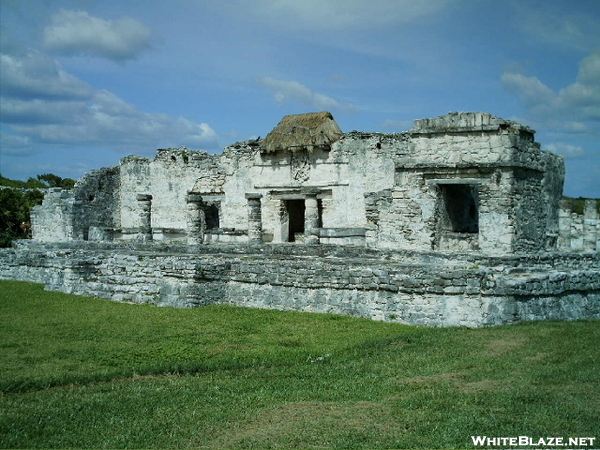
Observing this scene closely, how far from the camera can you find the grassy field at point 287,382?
4.41 meters

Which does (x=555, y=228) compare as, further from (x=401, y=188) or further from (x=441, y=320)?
(x=441, y=320)

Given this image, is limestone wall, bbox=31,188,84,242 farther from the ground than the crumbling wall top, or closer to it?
closer to it

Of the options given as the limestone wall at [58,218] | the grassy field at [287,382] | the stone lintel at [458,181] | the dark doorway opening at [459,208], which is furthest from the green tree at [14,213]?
the grassy field at [287,382]

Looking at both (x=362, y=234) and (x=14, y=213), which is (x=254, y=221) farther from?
(x=14, y=213)

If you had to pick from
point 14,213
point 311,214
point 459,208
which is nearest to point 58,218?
point 14,213

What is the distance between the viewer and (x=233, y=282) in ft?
34.5

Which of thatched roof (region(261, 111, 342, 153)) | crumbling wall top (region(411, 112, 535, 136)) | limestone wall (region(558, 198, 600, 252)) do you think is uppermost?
thatched roof (region(261, 111, 342, 153))

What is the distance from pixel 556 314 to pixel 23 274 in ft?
36.8

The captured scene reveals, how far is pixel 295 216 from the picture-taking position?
22.9 metres

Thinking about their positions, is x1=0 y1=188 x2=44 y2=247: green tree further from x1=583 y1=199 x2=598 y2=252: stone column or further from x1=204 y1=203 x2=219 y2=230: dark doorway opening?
x1=583 y1=199 x2=598 y2=252: stone column

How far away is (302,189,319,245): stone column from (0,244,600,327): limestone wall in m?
4.26

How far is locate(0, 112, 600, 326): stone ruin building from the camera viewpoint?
8.77 meters

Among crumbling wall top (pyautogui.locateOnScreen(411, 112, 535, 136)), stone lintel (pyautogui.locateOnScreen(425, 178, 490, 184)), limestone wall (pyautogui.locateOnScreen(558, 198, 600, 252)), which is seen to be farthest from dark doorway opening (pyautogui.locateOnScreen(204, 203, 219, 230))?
limestone wall (pyautogui.locateOnScreen(558, 198, 600, 252))

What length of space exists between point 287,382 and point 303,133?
15.9 metres
